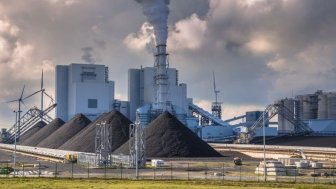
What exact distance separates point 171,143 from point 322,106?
348 ft

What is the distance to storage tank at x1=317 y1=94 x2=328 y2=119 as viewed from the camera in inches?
7648

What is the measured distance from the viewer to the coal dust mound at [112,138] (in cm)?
11731

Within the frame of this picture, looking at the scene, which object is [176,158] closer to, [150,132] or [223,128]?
[150,132]

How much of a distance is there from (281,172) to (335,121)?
111942 mm

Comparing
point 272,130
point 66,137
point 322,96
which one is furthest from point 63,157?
point 322,96

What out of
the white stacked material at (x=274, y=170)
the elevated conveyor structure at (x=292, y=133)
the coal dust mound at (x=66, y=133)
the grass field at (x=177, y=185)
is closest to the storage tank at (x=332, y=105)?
the elevated conveyor structure at (x=292, y=133)

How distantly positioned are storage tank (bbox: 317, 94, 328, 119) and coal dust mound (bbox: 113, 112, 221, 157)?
3852 inches

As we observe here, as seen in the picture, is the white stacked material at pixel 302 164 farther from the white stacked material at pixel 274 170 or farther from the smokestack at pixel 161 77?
the smokestack at pixel 161 77

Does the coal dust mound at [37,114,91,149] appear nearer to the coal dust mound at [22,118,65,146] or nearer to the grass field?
the coal dust mound at [22,118,65,146]

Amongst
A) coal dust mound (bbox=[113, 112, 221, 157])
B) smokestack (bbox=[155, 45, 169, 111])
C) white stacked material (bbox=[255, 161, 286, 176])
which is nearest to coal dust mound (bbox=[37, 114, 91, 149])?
smokestack (bbox=[155, 45, 169, 111])

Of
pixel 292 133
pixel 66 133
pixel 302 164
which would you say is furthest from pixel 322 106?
pixel 302 164

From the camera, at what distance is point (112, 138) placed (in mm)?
117500

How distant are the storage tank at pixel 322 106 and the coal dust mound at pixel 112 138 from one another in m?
95.5

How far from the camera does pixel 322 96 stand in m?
196
